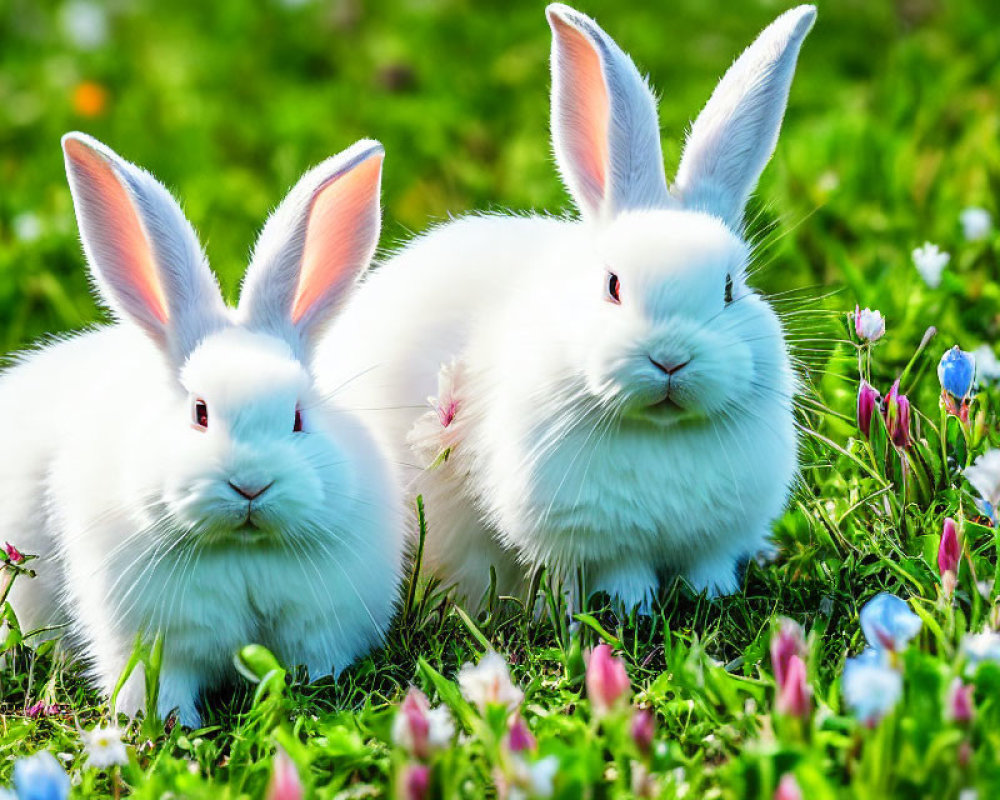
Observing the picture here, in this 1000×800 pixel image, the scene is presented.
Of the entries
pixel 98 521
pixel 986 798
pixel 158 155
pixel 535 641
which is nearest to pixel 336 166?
pixel 98 521

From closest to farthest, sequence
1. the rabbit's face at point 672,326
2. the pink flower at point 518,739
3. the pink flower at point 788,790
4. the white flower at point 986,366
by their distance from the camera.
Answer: the pink flower at point 788,790 < the pink flower at point 518,739 < the rabbit's face at point 672,326 < the white flower at point 986,366

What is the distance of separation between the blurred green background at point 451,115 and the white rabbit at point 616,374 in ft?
2.59

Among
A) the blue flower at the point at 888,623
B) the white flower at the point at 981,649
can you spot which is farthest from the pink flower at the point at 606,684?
the white flower at the point at 981,649

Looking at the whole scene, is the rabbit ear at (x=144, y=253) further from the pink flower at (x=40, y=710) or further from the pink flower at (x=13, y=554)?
the pink flower at (x=40, y=710)

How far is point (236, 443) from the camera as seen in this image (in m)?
3.39

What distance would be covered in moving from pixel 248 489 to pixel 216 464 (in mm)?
92

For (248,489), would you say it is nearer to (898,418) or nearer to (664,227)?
(664,227)

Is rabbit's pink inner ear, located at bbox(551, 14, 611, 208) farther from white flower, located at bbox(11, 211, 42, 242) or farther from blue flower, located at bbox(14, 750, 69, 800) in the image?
white flower, located at bbox(11, 211, 42, 242)

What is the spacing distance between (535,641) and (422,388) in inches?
30.4

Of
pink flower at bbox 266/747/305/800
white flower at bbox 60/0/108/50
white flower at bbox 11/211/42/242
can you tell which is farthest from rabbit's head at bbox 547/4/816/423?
white flower at bbox 60/0/108/50

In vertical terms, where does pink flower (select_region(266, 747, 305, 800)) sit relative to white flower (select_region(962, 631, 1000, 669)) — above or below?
above

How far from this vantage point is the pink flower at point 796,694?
9.30 ft

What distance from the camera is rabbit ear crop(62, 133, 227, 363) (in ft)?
11.9

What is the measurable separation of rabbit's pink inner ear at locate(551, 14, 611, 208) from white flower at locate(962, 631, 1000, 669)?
1509 millimetres
